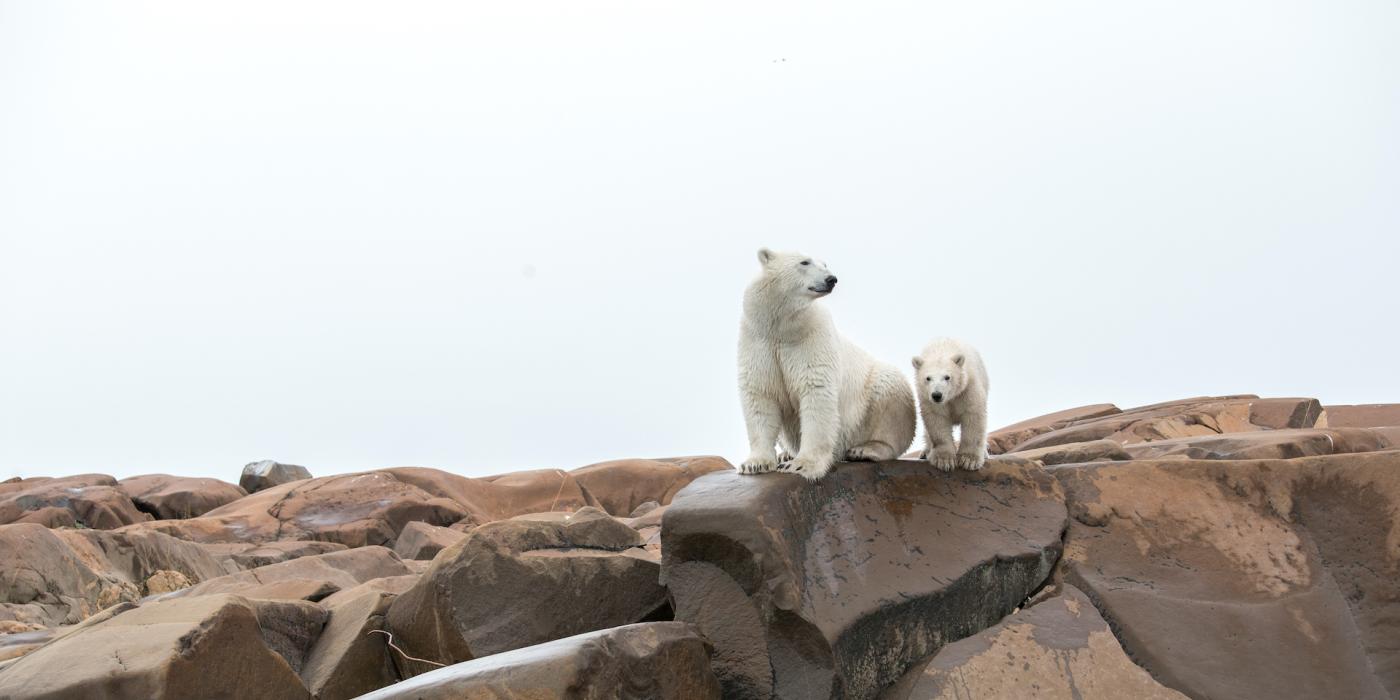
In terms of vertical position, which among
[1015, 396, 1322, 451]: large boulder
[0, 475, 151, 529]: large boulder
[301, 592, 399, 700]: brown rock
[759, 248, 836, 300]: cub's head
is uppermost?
[759, 248, 836, 300]: cub's head

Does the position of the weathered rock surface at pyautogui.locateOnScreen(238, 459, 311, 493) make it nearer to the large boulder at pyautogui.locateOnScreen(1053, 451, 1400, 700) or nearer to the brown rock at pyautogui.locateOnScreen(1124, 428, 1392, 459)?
the brown rock at pyautogui.locateOnScreen(1124, 428, 1392, 459)

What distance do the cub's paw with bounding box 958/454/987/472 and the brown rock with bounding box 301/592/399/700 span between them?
5033mm

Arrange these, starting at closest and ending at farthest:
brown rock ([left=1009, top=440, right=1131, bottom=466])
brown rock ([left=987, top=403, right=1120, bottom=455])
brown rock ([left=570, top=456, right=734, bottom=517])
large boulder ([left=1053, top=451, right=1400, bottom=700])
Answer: large boulder ([left=1053, top=451, right=1400, bottom=700])
brown rock ([left=1009, top=440, right=1131, bottom=466])
brown rock ([left=987, top=403, right=1120, bottom=455])
brown rock ([left=570, top=456, right=734, bottom=517])

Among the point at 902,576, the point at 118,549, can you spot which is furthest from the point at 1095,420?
the point at 118,549

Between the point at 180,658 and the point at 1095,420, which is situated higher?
the point at 1095,420

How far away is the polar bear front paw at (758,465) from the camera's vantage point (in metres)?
8.55

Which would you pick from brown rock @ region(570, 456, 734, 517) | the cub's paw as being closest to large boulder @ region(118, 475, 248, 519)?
brown rock @ region(570, 456, 734, 517)

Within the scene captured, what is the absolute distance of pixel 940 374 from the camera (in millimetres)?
8602

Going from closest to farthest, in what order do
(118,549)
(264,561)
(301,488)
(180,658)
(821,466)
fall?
(180,658) < (821,466) < (118,549) < (264,561) < (301,488)

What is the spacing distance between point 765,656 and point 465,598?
8.48 ft

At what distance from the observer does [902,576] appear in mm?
8266

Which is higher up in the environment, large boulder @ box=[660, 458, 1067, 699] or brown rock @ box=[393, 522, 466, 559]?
large boulder @ box=[660, 458, 1067, 699]

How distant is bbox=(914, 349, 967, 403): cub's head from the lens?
28.0 ft

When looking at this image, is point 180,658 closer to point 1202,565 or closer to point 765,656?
point 765,656
